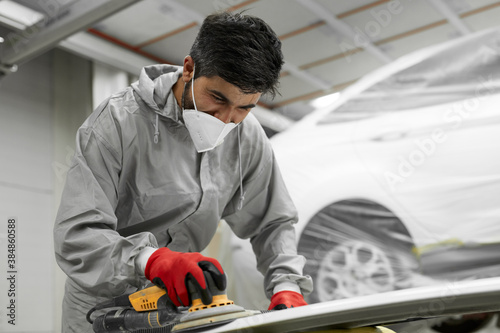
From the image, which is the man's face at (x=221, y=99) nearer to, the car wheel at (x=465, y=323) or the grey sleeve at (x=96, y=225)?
the grey sleeve at (x=96, y=225)

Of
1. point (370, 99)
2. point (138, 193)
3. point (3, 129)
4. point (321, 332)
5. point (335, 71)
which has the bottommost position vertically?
point (321, 332)

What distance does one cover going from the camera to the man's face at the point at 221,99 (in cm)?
148

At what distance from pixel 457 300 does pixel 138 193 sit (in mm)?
891

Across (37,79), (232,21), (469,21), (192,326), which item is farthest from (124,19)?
(192,326)

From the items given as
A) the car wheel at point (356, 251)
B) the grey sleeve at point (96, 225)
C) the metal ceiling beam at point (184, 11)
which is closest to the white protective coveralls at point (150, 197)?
the grey sleeve at point (96, 225)

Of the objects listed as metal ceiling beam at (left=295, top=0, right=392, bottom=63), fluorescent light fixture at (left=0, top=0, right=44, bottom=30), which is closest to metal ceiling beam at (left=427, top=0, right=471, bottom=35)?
metal ceiling beam at (left=295, top=0, right=392, bottom=63)

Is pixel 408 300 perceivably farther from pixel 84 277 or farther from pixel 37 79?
pixel 37 79

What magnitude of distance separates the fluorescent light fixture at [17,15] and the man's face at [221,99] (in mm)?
2759

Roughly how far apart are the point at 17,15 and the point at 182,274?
328 cm

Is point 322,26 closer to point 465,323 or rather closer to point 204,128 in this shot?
point 465,323

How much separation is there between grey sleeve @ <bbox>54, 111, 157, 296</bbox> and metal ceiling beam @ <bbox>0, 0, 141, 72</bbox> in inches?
86.0

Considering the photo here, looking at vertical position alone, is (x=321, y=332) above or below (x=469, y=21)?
below

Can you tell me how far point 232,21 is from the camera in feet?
4.91

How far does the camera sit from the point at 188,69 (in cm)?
157
